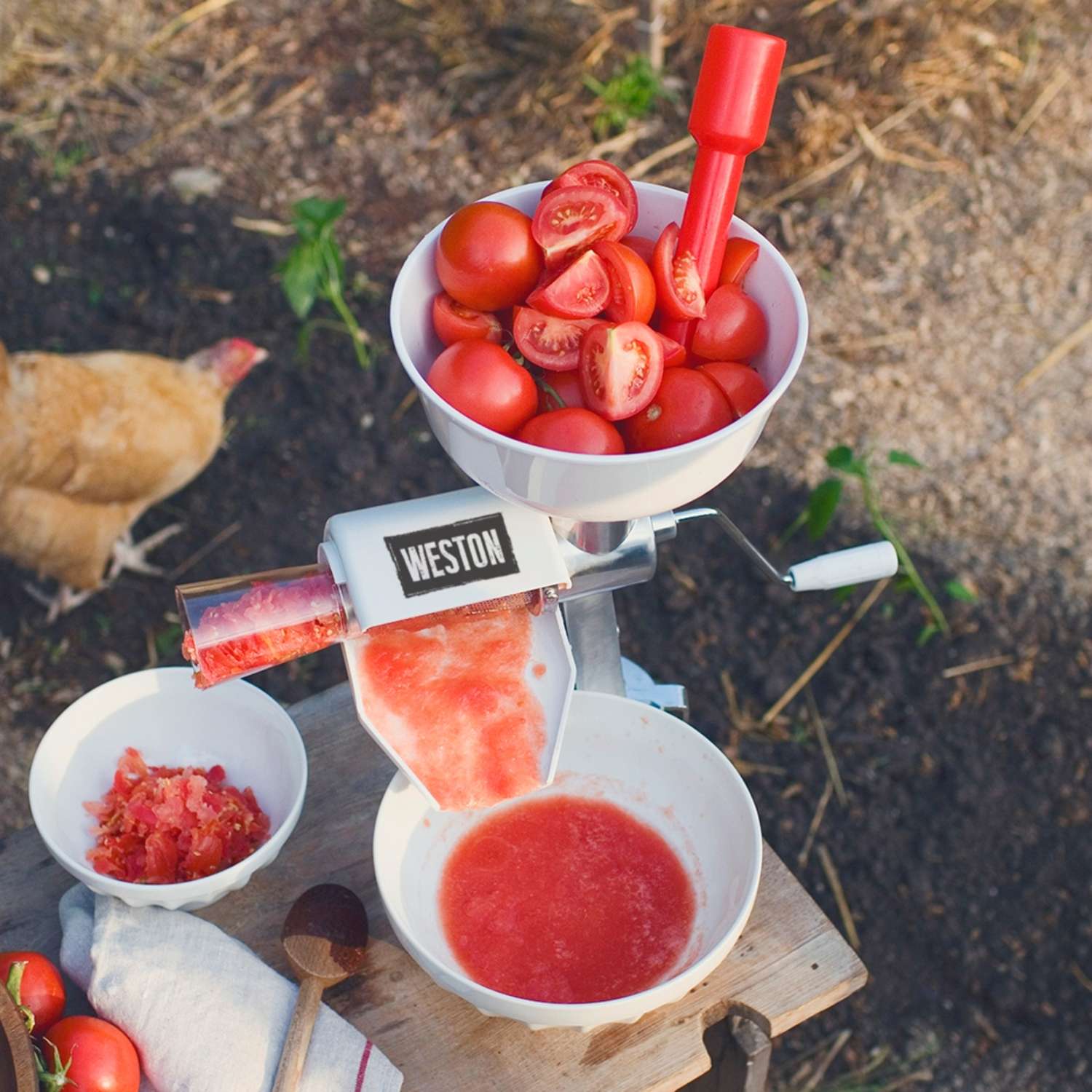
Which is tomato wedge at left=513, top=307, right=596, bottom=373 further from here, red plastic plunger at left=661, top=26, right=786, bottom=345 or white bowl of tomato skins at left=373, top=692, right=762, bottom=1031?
white bowl of tomato skins at left=373, top=692, right=762, bottom=1031

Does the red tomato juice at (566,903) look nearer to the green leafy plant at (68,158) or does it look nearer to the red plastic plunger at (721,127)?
the red plastic plunger at (721,127)

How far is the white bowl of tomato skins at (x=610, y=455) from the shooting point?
1073 millimetres

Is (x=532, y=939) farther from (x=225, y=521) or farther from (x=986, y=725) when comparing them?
(x=225, y=521)

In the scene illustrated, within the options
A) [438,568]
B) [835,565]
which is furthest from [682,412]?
[835,565]

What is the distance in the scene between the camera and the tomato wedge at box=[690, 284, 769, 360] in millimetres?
1190

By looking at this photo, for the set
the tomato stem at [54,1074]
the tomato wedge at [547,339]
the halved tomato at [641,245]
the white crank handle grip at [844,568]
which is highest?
the halved tomato at [641,245]

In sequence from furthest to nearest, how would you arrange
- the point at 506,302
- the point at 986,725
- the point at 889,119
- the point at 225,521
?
the point at 889,119, the point at 225,521, the point at 986,725, the point at 506,302

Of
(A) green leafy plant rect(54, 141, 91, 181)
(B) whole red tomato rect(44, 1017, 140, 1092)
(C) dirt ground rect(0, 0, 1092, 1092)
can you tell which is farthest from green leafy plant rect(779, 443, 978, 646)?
(A) green leafy plant rect(54, 141, 91, 181)

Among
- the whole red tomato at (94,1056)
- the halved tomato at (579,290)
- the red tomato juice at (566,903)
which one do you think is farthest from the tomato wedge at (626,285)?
the whole red tomato at (94,1056)

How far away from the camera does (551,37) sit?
11.6 feet

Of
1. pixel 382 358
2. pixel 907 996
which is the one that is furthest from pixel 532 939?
pixel 382 358

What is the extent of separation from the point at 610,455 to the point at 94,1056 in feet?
2.77

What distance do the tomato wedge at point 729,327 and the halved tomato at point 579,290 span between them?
112 millimetres

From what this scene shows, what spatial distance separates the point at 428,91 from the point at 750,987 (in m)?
2.86
